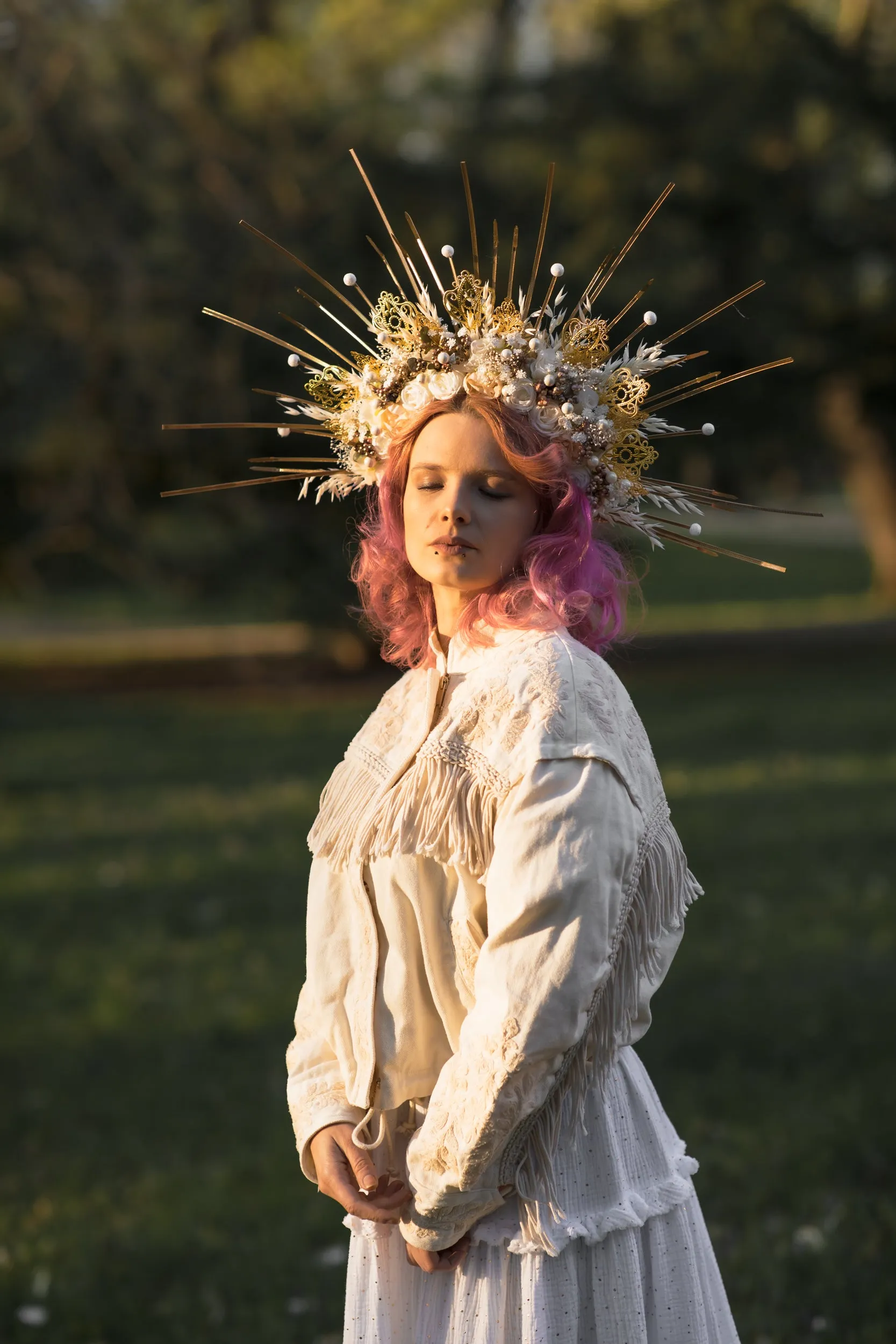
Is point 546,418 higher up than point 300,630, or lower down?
higher up

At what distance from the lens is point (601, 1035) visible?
2.07m

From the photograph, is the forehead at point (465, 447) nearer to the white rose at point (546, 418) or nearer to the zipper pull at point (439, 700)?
the white rose at point (546, 418)

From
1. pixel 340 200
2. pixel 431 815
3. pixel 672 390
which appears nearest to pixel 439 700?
pixel 431 815

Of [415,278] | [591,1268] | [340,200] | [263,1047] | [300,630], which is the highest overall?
[340,200]

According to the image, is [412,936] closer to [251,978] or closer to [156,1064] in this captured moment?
[156,1064]

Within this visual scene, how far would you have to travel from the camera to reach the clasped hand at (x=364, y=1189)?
210cm

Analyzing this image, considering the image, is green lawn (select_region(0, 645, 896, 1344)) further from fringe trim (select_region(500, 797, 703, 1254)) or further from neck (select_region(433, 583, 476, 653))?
neck (select_region(433, 583, 476, 653))

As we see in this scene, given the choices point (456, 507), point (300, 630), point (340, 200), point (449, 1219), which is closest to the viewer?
point (449, 1219)

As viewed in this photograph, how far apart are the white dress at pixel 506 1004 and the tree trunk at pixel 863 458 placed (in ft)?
56.4

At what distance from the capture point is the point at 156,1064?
5.63 meters

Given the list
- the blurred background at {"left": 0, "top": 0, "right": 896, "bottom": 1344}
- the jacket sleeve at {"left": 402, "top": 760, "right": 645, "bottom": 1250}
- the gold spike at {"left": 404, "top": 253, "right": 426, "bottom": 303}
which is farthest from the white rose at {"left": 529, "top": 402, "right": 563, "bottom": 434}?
the blurred background at {"left": 0, "top": 0, "right": 896, "bottom": 1344}

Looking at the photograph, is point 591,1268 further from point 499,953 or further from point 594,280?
point 594,280

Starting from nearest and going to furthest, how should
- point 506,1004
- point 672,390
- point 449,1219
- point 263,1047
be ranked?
point 506,1004
point 449,1219
point 672,390
point 263,1047

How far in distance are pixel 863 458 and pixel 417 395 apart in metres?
18.5
